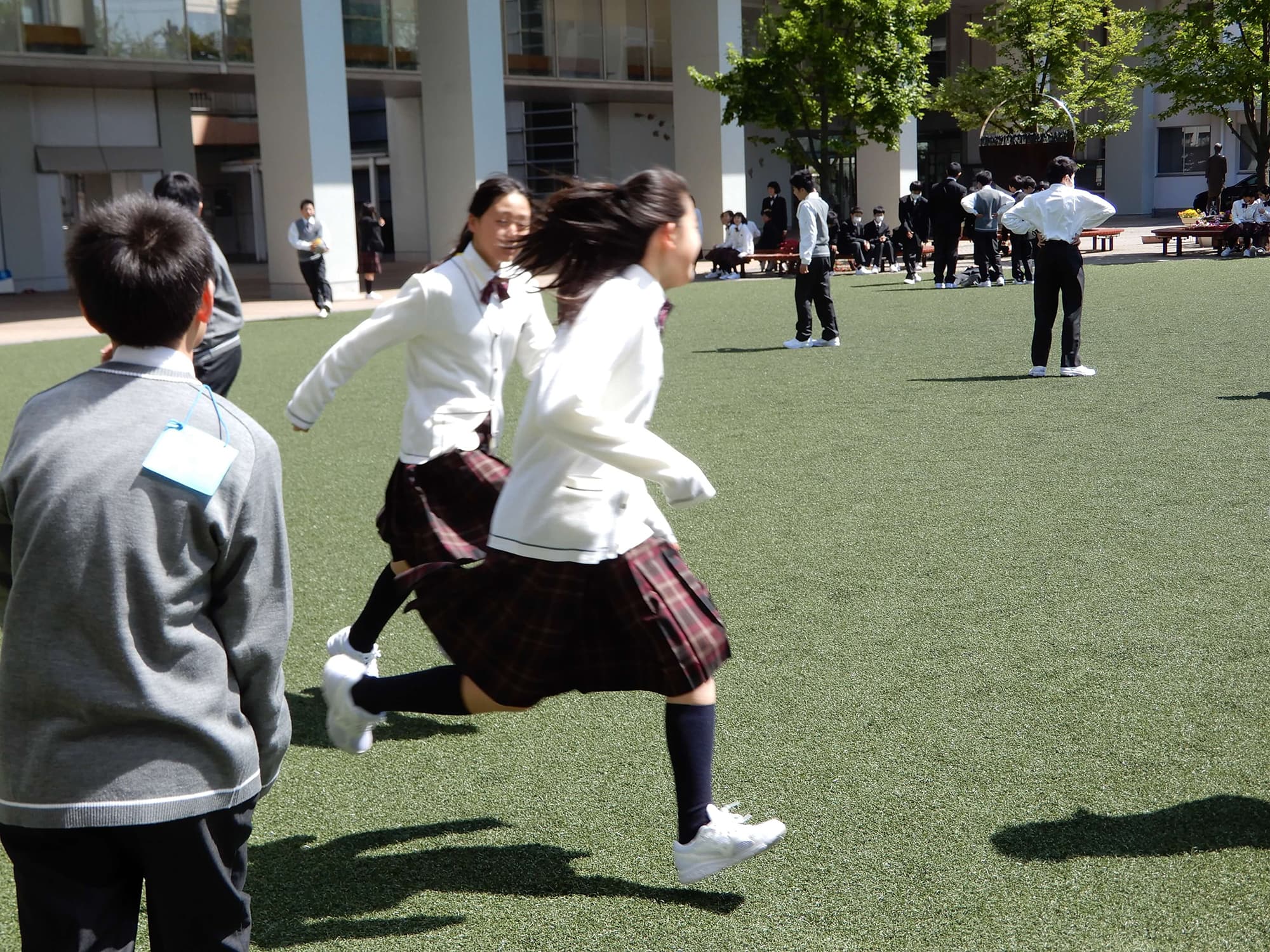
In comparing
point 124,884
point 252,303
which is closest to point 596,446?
point 124,884

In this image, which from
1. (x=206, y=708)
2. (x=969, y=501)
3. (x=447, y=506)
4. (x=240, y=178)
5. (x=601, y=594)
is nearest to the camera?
(x=206, y=708)

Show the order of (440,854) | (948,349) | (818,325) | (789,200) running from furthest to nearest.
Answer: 1. (789,200)
2. (818,325)
3. (948,349)
4. (440,854)

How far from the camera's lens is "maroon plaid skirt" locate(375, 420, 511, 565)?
13.1 feet

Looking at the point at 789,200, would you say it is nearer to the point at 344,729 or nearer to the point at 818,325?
the point at 818,325

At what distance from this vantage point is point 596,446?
9.21 feet

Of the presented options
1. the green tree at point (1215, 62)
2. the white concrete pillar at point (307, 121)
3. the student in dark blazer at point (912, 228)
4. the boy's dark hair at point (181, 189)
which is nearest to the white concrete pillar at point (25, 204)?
the white concrete pillar at point (307, 121)

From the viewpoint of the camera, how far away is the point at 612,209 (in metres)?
3.07

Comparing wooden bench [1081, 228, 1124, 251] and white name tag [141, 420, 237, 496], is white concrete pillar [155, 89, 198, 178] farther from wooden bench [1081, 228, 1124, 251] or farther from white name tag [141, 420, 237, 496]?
white name tag [141, 420, 237, 496]

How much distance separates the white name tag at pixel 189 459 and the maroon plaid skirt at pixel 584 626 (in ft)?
3.56

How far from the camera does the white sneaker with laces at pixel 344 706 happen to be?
3.45m

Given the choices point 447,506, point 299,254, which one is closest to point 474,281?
point 447,506

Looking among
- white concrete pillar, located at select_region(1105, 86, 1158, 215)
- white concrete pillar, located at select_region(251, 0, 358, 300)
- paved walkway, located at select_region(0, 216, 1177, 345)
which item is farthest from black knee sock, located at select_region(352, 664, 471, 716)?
white concrete pillar, located at select_region(1105, 86, 1158, 215)

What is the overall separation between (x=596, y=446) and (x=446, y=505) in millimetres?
1359

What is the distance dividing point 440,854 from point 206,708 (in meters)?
1.48
